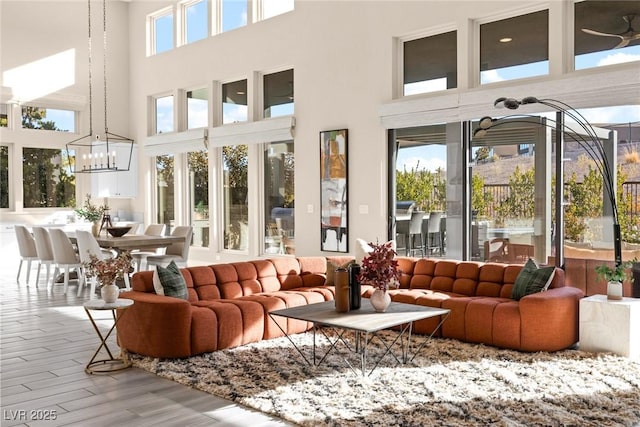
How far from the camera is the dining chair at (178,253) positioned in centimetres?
936

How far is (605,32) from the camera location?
21.5 ft

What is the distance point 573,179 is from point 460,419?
4.04m

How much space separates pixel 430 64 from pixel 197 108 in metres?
5.33

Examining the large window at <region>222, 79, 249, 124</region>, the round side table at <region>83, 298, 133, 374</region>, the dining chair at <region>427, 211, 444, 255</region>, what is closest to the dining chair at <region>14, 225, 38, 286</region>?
the large window at <region>222, 79, 249, 124</region>

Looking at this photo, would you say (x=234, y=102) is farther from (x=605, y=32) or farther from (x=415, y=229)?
(x=605, y=32)

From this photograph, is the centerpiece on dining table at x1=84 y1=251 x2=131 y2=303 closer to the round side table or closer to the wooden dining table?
the round side table

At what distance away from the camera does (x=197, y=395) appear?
13.8ft

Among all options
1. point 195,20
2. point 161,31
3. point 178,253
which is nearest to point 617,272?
point 178,253

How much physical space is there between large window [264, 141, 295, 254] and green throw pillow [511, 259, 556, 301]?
468cm

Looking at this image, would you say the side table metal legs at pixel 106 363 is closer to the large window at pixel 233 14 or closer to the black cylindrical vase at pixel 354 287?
the black cylindrical vase at pixel 354 287

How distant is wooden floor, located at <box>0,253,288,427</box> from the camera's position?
3.75m

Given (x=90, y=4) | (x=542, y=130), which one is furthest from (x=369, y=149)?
(x=90, y=4)

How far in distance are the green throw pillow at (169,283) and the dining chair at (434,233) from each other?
3.66 meters

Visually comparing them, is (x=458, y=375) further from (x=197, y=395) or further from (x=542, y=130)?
(x=542, y=130)
